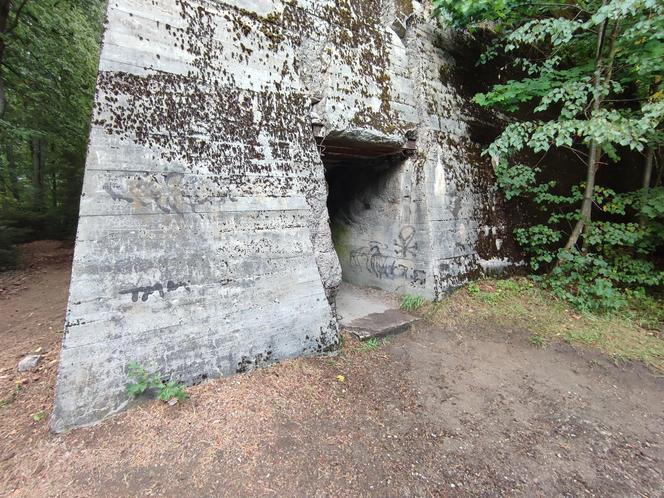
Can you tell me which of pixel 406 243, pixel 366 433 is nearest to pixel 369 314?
pixel 406 243

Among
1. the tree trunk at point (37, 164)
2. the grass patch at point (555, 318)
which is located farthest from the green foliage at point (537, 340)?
the tree trunk at point (37, 164)

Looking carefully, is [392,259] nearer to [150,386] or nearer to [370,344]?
[370,344]

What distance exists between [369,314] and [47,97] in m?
9.19

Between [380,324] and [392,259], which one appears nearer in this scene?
[380,324]

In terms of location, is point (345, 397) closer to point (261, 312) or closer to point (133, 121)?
point (261, 312)

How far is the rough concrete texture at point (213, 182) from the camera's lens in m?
2.60

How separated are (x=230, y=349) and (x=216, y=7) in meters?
3.53

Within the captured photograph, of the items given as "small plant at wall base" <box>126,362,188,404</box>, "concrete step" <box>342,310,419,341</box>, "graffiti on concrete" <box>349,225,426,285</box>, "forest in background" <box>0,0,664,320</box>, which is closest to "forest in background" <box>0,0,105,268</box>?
"forest in background" <box>0,0,664,320</box>

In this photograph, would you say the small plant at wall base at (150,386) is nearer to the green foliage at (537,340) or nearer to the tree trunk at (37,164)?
the green foliage at (537,340)

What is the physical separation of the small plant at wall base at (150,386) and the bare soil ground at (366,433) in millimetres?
99

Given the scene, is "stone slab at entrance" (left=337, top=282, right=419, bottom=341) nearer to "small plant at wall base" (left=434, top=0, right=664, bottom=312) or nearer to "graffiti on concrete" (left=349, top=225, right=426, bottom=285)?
"graffiti on concrete" (left=349, top=225, right=426, bottom=285)

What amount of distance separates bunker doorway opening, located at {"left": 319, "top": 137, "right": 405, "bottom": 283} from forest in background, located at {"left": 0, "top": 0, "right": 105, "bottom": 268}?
6.14 m

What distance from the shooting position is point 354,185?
19.5 ft

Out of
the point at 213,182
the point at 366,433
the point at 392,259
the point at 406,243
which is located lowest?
the point at 366,433
